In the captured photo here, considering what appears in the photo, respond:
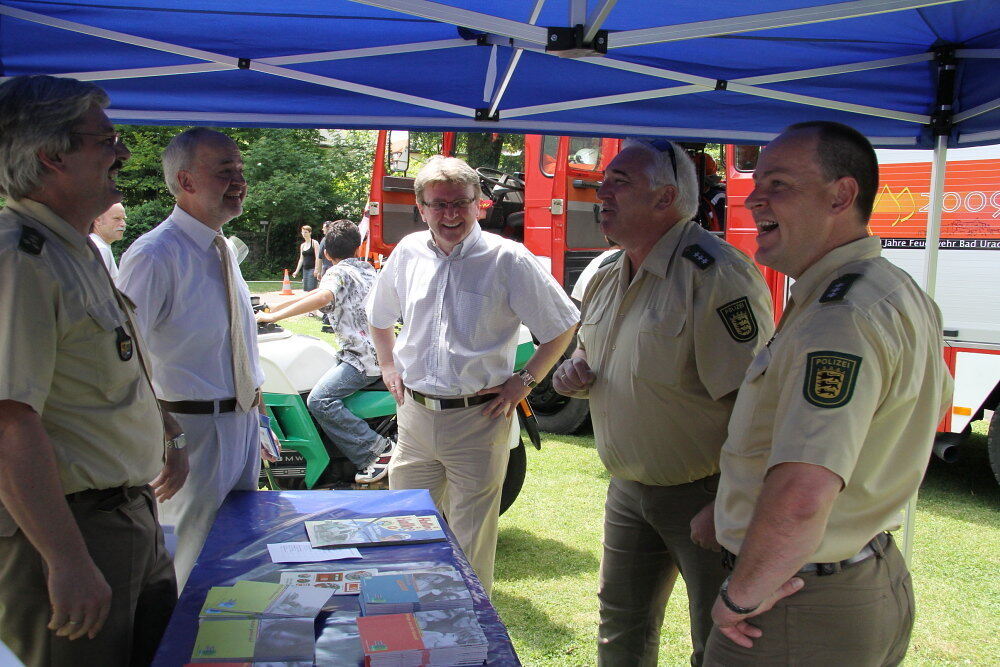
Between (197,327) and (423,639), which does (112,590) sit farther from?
(197,327)

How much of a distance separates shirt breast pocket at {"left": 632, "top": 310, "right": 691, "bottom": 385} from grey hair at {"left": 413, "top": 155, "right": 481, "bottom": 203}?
1.18 meters

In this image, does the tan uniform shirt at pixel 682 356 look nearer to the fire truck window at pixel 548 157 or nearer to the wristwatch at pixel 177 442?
the wristwatch at pixel 177 442

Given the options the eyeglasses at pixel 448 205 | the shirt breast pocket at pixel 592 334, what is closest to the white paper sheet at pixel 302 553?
the shirt breast pocket at pixel 592 334

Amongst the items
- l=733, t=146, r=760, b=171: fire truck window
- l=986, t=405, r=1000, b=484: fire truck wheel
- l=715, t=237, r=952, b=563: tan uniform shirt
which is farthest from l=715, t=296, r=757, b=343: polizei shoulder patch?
l=733, t=146, r=760, b=171: fire truck window

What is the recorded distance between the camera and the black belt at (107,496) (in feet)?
5.72

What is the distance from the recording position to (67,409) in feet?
5.57

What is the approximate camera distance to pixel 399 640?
154cm

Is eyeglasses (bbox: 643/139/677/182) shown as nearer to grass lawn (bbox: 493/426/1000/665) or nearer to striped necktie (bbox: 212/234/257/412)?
striped necktie (bbox: 212/234/257/412)

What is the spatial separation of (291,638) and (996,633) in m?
3.28

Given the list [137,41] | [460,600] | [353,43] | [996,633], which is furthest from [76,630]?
[996,633]

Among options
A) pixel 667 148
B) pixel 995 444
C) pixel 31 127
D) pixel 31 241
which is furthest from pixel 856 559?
pixel 995 444

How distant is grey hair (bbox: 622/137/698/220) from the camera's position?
8.19 feet

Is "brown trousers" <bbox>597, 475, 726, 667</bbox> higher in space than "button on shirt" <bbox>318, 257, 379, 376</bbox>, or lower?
lower

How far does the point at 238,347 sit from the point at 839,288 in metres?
1.93
